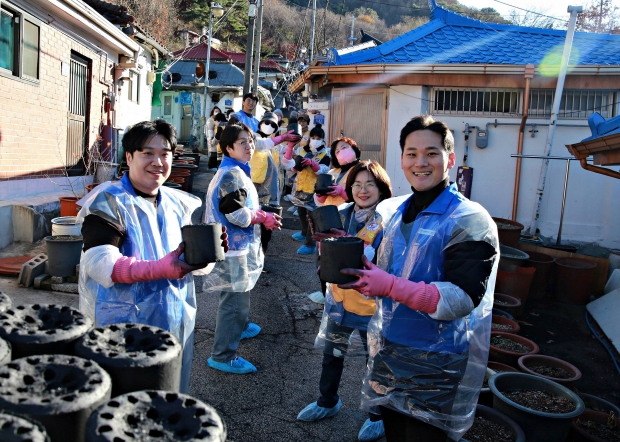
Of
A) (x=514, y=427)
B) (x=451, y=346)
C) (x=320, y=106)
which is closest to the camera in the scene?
(x=451, y=346)

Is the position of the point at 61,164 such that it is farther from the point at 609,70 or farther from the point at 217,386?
the point at 609,70

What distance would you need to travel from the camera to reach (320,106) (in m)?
11.9

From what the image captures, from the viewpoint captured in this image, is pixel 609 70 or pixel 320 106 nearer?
pixel 609 70

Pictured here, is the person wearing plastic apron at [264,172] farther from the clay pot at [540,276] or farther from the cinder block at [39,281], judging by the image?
the clay pot at [540,276]

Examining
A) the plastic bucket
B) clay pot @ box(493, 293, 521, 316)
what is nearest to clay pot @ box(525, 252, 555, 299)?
clay pot @ box(493, 293, 521, 316)

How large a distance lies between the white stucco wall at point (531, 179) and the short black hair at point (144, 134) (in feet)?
25.5

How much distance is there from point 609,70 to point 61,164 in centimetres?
955

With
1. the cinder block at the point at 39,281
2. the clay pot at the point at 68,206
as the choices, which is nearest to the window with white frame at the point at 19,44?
the clay pot at the point at 68,206

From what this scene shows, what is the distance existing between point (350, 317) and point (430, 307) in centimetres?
127

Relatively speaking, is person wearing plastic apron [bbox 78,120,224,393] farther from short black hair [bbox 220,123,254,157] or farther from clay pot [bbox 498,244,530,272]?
clay pot [bbox 498,244,530,272]

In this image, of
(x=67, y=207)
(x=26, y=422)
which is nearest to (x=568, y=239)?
(x=67, y=207)

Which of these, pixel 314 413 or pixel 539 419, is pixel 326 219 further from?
pixel 539 419

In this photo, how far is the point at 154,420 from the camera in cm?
116

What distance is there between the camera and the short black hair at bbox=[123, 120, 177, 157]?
2318 millimetres
